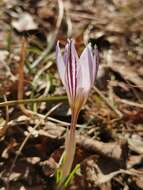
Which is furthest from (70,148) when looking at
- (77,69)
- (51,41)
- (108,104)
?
(51,41)

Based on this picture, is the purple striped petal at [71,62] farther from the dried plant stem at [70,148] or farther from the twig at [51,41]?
the twig at [51,41]

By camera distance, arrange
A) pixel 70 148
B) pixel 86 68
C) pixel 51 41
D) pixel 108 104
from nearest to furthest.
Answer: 1. pixel 86 68
2. pixel 70 148
3. pixel 108 104
4. pixel 51 41

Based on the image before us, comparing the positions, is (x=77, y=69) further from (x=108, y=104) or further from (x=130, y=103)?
(x=130, y=103)

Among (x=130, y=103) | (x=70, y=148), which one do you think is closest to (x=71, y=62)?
(x=70, y=148)

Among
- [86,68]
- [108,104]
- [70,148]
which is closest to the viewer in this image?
[86,68]

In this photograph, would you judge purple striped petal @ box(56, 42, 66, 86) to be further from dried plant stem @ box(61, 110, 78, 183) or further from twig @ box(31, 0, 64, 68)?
twig @ box(31, 0, 64, 68)

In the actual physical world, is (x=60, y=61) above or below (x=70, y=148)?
above

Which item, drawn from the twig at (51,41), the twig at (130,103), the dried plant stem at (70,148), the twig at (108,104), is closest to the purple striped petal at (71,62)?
the dried plant stem at (70,148)

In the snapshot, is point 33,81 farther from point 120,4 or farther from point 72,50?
point 120,4

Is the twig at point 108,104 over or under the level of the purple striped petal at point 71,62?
under

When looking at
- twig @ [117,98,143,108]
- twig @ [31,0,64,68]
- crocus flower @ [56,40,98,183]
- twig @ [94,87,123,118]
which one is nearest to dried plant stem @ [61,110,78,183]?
crocus flower @ [56,40,98,183]

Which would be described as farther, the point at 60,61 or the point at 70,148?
the point at 70,148

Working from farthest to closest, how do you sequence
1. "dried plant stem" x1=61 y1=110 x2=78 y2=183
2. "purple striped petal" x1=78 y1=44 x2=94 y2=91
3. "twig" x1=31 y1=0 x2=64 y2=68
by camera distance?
"twig" x1=31 y1=0 x2=64 y2=68
"dried plant stem" x1=61 y1=110 x2=78 y2=183
"purple striped petal" x1=78 y1=44 x2=94 y2=91
